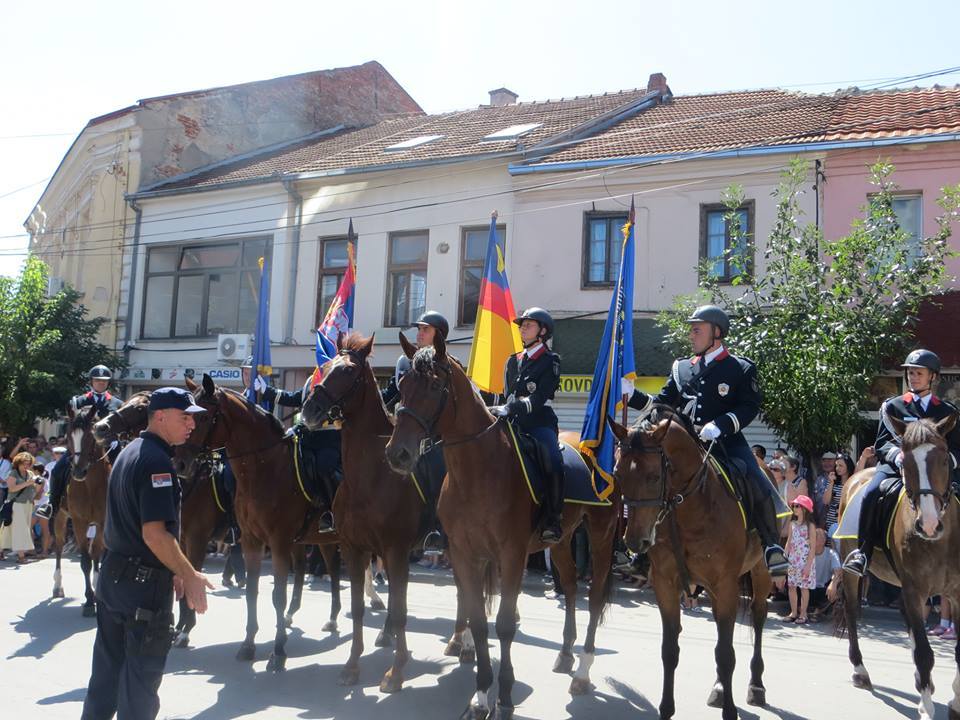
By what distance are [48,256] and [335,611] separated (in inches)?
991

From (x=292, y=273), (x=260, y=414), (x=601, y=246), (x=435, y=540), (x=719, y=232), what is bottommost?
(x=435, y=540)

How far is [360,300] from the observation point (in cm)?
2081

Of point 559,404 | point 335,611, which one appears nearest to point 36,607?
point 335,611

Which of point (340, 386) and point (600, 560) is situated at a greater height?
point (340, 386)

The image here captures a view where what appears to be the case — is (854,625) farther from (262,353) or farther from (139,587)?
(262,353)

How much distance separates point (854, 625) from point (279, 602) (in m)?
5.23

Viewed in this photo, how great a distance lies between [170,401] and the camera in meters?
4.71

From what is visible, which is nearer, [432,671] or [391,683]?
[391,683]

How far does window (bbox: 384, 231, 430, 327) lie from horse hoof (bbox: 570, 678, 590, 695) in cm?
1404

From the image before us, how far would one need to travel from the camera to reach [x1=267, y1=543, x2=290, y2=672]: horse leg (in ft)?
24.2

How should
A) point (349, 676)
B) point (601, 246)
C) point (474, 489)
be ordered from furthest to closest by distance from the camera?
1. point (601, 246)
2. point (349, 676)
3. point (474, 489)

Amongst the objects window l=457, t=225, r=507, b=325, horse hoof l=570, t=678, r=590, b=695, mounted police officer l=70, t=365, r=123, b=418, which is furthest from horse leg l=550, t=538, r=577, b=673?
window l=457, t=225, r=507, b=325

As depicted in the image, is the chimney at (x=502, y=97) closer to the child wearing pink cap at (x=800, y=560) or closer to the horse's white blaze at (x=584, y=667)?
the child wearing pink cap at (x=800, y=560)

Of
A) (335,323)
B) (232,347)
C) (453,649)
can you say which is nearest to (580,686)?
(453,649)
